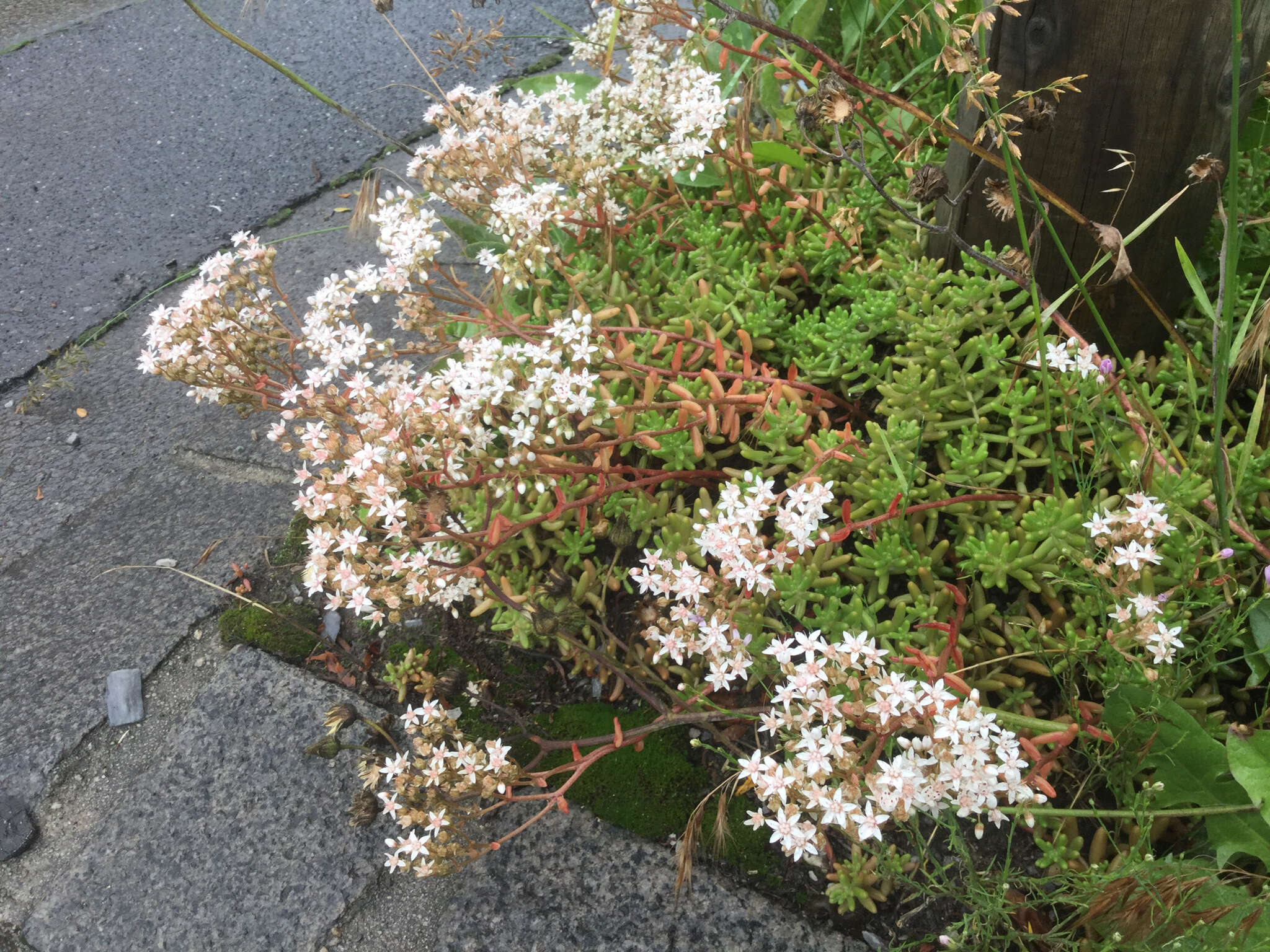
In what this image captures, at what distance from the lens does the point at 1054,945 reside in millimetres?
1483

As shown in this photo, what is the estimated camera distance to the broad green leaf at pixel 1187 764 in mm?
1519

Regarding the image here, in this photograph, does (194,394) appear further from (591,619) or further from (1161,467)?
(1161,467)

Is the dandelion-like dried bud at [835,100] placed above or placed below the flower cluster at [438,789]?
above

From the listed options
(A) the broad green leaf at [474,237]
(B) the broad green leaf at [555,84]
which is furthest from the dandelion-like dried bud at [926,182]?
(B) the broad green leaf at [555,84]

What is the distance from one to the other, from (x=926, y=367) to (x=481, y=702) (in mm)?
1247

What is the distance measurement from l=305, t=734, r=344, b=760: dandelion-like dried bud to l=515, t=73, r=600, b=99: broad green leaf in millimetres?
2095

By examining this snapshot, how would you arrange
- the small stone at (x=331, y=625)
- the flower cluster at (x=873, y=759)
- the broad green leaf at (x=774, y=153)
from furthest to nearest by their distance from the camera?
the broad green leaf at (x=774, y=153) < the small stone at (x=331, y=625) < the flower cluster at (x=873, y=759)

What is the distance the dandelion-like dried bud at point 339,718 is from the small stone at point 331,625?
0.29m

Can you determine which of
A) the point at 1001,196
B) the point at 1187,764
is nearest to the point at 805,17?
the point at 1001,196

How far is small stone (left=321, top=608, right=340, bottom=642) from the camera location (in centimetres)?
221

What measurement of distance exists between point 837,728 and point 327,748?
1114mm

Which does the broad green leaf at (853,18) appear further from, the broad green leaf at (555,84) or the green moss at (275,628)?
the green moss at (275,628)

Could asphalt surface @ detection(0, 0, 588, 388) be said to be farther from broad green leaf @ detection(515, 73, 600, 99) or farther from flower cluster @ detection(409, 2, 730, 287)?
flower cluster @ detection(409, 2, 730, 287)

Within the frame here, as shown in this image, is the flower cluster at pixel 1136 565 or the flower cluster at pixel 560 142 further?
the flower cluster at pixel 560 142
